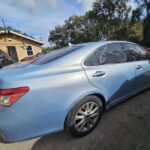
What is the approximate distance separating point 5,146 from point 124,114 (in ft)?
7.17

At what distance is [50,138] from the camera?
3.05m

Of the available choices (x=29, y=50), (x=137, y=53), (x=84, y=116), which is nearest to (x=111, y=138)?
(x=84, y=116)

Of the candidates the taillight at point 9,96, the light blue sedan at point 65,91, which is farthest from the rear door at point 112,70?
the taillight at point 9,96

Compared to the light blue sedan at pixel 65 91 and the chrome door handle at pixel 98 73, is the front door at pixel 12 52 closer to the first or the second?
the light blue sedan at pixel 65 91

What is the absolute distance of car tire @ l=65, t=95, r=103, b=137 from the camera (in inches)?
106

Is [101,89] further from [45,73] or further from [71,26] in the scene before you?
[71,26]

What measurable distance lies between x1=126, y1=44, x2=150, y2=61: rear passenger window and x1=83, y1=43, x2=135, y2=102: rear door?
0.19m

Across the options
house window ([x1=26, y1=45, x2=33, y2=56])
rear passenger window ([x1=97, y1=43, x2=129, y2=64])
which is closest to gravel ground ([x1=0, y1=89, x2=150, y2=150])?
rear passenger window ([x1=97, y1=43, x2=129, y2=64])

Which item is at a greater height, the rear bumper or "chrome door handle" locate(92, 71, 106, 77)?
"chrome door handle" locate(92, 71, 106, 77)

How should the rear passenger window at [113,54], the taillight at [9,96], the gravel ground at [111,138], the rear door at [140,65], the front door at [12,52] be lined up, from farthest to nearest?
1. the front door at [12,52]
2. the rear door at [140,65]
3. the rear passenger window at [113,54]
4. the gravel ground at [111,138]
5. the taillight at [9,96]

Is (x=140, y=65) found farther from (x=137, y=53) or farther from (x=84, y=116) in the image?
(x=84, y=116)

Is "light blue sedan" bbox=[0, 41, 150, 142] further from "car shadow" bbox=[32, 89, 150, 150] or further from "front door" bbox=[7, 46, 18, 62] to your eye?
"front door" bbox=[7, 46, 18, 62]

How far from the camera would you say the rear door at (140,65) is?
377 centimetres

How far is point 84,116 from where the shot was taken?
9.51ft
